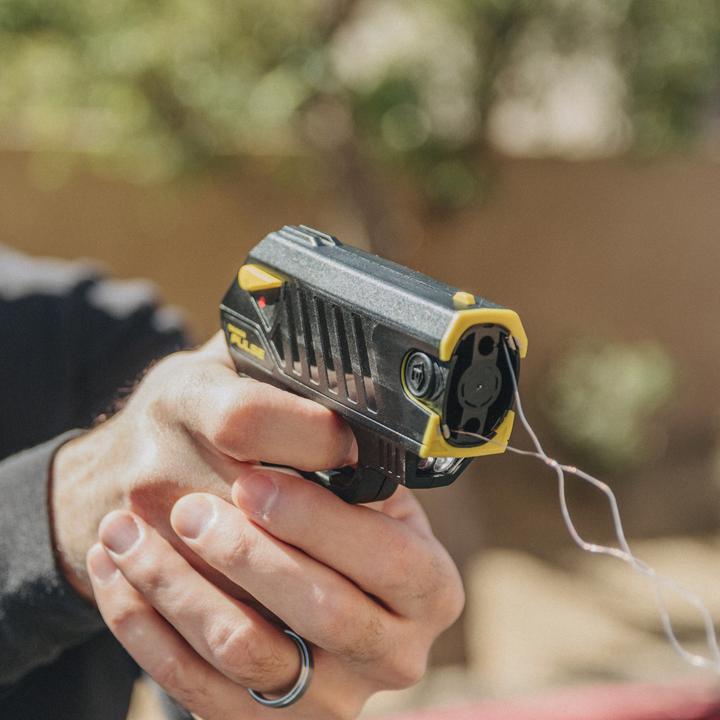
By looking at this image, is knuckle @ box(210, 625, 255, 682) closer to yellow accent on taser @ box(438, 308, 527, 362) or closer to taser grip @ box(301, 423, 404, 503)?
taser grip @ box(301, 423, 404, 503)

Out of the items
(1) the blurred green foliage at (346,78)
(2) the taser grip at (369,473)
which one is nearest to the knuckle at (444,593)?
(2) the taser grip at (369,473)

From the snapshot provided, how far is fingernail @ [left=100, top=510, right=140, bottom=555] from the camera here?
1212mm

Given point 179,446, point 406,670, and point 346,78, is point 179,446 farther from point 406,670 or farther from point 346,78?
point 346,78

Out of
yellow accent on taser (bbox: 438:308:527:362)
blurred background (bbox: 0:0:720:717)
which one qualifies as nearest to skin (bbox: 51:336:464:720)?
yellow accent on taser (bbox: 438:308:527:362)

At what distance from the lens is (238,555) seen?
3.80 ft

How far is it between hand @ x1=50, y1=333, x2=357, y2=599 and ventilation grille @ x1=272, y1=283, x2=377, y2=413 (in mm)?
47

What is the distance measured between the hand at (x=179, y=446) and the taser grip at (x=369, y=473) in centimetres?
3

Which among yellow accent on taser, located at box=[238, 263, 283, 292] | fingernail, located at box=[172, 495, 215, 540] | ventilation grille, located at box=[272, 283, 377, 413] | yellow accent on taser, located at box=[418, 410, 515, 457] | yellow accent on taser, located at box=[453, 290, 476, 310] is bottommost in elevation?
fingernail, located at box=[172, 495, 215, 540]

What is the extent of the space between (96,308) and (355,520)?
126 cm

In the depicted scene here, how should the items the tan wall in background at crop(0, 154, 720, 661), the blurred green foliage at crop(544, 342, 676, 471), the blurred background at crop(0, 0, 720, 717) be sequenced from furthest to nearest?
the blurred green foliage at crop(544, 342, 676, 471), the tan wall in background at crop(0, 154, 720, 661), the blurred background at crop(0, 0, 720, 717)

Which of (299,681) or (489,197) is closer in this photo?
(299,681)

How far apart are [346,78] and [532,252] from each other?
10.9 ft

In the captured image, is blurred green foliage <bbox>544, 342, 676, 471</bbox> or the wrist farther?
blurred green foliage <bbox>544, 342, 676, 471</bbox>

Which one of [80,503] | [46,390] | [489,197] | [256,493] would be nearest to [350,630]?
[256,493]
